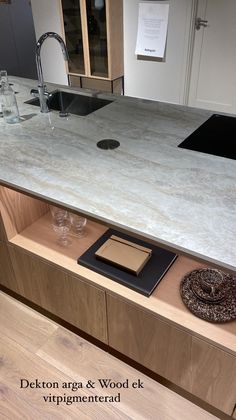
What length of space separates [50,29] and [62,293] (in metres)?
3.50

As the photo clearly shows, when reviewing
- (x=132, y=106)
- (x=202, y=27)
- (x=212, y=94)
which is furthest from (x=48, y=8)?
(x=132, y=106)

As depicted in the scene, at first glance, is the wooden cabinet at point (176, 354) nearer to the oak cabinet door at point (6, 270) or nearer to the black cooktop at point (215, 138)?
the oak cabinet door at point (6, 270)

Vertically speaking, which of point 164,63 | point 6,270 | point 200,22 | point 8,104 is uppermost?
point 200,22

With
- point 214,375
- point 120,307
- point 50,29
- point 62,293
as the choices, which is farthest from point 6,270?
point 50,29

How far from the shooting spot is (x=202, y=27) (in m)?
3.07

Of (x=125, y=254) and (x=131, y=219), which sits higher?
(x=131, y=219)

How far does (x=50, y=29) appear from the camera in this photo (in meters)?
3.80

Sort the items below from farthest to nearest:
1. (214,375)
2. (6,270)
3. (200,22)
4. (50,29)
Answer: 1. (50,29)
2. (200,22)
3. (6,270)
4. (214,375)

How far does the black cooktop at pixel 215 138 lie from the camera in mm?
1292

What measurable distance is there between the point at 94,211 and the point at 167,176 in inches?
12.1

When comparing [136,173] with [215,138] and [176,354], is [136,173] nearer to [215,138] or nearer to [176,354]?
[215,138]

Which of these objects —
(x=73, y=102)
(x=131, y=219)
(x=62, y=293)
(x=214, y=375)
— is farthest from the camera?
(x=73, y=102)

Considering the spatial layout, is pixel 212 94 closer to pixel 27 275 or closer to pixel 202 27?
pixel 202 27

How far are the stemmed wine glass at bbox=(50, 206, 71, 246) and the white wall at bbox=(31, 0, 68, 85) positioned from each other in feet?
9.52
